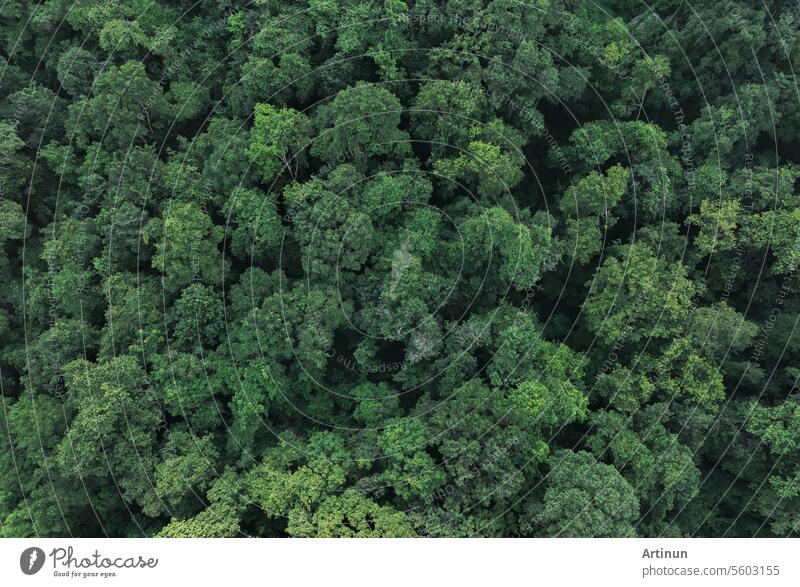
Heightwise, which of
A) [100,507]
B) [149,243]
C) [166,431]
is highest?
[149,243]

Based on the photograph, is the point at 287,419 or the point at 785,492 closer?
the point at 785,492

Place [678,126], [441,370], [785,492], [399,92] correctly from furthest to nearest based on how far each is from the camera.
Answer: [678,126] → [399,92] → [441,370] → [785,492]

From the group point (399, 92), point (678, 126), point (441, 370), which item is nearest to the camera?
point (441, 370)

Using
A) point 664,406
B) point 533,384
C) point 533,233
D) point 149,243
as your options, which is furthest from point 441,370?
point 149,243

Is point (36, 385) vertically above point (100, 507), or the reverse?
point (36, 385)

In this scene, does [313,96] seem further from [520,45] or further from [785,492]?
[785,492]

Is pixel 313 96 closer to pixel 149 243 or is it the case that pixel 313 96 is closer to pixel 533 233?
pixel 149 243
